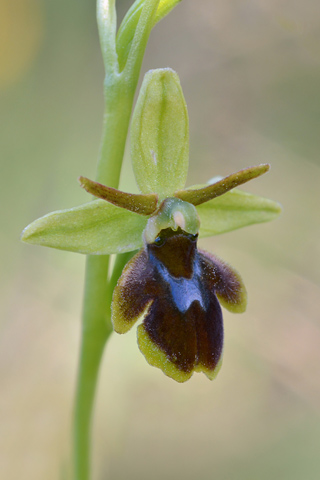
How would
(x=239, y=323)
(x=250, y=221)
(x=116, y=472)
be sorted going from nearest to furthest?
(x=250, y=221), (x=116, y=472), (x=239, y=323)

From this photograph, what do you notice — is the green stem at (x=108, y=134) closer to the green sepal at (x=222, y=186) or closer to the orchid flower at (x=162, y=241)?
the orchid flower at (x=162, y=241)

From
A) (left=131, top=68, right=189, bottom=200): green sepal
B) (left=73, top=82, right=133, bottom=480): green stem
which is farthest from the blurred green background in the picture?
(left=131, top=68, right=189, bottom=200): green sepal

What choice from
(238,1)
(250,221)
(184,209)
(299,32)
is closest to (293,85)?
(299,32)

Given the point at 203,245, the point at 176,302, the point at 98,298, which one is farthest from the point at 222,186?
the point at 203,245

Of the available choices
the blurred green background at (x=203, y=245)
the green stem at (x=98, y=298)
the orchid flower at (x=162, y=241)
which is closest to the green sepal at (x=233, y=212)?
the orchid flower at (x=162, y=241)

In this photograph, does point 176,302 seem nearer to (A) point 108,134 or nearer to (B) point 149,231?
(B) point 149,231

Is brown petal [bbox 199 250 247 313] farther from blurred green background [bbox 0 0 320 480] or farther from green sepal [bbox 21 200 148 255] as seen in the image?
blurred green background [bbox 0 0 320 480]

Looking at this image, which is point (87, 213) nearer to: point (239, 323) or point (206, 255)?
point (206, 255)
